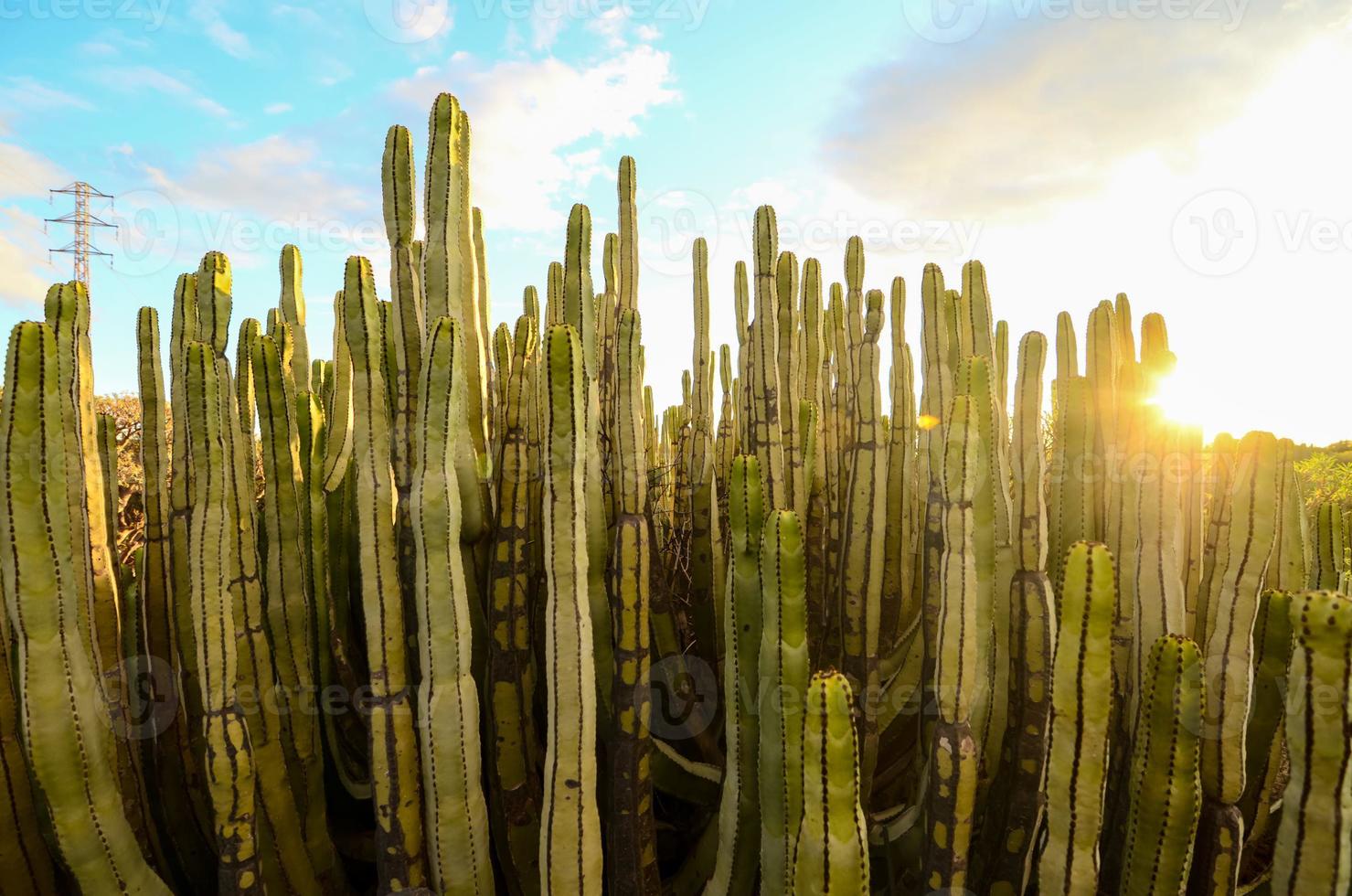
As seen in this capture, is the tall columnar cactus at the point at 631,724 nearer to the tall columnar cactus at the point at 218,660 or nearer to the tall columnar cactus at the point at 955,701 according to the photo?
the tall columnar cactus at the point at 955,701

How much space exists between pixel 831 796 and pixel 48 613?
1561 millimetres

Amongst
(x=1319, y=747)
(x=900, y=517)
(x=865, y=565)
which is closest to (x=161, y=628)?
(x=865, y=565)

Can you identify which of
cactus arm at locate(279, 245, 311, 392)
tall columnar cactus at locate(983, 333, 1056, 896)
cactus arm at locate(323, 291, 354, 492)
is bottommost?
tall columnar cactus at locate(983, 333, 1056, 896)

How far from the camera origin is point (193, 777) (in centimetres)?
191

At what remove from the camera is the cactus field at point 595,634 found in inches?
54.4

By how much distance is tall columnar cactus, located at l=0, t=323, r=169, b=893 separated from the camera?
1367 millimetres

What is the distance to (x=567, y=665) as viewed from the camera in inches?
59.2

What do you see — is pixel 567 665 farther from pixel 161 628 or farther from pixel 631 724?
pixel 161 628

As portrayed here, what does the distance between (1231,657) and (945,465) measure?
0.85 metres

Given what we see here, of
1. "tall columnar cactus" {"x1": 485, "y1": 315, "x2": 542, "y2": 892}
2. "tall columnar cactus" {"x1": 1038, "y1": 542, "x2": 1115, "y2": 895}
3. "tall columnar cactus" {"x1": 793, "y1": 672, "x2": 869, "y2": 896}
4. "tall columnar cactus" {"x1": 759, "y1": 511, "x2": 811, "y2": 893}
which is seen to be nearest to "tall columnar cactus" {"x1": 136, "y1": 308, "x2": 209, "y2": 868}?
"tall columnar cactus" {"x1": 485, "y1": 315, "x2": 542, "y2": 892}

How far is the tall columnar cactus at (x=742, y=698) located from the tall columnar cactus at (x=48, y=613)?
1338 mm

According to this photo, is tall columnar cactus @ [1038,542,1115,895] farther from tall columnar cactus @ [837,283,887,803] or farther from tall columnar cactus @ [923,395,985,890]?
tall columnar cactus @ [837,283,887,803]

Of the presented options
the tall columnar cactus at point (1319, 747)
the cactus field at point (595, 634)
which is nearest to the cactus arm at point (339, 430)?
the cactus field at point (595, 634)

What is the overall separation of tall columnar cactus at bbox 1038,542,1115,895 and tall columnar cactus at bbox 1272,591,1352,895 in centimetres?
29
